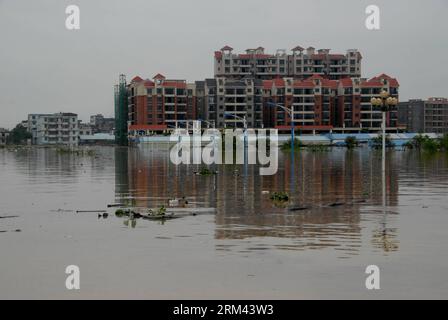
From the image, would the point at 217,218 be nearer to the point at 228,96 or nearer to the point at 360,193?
the point at 360,193

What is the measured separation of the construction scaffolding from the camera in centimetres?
17125

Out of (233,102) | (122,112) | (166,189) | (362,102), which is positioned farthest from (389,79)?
(166,189)

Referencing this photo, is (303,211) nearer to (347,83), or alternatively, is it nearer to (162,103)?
(162,103)

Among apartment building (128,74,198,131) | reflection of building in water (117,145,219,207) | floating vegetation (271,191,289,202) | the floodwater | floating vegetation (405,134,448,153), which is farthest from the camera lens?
apartment building (128,74,198,131)

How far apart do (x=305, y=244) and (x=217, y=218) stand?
551 cm

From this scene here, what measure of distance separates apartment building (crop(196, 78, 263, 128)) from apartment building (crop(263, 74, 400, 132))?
10.8ft

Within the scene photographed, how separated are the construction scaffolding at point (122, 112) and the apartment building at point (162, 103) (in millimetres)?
19610

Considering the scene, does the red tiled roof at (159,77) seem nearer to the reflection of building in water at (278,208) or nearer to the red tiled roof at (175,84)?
the red tiled roof at (175,84)

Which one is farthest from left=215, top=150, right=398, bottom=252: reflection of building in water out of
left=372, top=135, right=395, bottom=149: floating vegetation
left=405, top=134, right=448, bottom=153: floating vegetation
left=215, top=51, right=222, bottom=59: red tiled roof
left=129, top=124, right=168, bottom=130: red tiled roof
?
left=215, top=51, right=222, bottom=59: red tiled roof

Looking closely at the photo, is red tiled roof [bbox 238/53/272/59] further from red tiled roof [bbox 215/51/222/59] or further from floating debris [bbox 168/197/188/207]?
floating debris [bbox 168/197/188/207]

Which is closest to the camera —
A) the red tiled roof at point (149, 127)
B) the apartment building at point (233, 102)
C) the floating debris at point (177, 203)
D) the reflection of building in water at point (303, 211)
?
the reflection of building in water at point (303, 211)

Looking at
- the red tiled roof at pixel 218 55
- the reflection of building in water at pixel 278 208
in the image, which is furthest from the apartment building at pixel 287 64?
the reflection of building in water at pixel 278 208

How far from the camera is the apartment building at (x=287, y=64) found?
16800 centimetres
